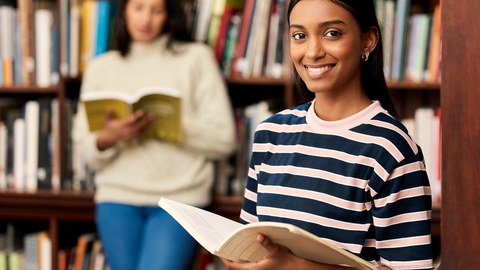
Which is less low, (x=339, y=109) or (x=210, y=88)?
(x=339, y=109)

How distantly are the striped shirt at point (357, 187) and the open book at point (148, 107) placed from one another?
119cm

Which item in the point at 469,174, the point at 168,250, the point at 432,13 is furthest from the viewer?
the point at 432,13

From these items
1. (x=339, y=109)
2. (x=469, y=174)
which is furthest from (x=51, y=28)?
(x=469, y=174)

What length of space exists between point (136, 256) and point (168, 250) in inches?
5.0

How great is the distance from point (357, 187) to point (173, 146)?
153 cm

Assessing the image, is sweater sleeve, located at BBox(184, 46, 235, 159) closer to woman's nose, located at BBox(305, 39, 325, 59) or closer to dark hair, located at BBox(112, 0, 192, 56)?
dark hair, located at BBox(112, 0, 192, 56)

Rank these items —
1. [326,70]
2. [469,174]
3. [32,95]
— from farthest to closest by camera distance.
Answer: [32,95], [326,70], [469,174]

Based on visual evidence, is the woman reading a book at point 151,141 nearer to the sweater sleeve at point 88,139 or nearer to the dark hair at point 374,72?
the sweater sleeve at point 88,139

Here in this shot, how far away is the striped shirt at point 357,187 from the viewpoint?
4.02 ft

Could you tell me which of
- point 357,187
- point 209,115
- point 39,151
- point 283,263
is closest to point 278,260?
point 283,263

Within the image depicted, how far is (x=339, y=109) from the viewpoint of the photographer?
1.33 m

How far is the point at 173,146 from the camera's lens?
2.73 m

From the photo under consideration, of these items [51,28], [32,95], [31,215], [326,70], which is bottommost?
[31,215]

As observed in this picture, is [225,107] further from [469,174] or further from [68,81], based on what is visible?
[469,174]
